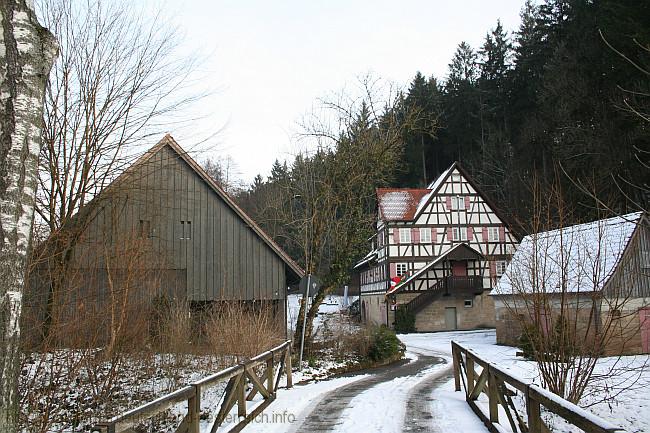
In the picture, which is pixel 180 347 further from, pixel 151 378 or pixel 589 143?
pixel 589 143

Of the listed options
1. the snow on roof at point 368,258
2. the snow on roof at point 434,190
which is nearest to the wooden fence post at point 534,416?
the snow on roof at point 434,190

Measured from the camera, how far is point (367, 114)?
19.5 meters

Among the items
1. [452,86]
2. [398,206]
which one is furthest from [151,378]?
[452,86]

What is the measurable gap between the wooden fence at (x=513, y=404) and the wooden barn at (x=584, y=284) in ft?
3.72

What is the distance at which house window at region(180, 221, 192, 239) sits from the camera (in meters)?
18.4

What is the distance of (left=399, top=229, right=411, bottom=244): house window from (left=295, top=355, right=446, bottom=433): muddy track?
2065cm

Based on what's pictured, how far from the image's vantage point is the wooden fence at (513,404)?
373 centimetres

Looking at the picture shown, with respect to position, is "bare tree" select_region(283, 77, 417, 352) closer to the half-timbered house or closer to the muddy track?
the muddy track

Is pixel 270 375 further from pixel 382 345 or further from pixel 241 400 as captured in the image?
pixel 382 345

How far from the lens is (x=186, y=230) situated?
18.5 m

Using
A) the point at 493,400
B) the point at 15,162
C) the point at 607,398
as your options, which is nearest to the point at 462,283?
the point at 607,398

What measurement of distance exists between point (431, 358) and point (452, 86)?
3522 centimetres

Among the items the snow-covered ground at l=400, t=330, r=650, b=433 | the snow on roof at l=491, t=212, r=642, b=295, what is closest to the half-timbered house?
the snow-covered ground at l=400, t=330, r=650, b=433

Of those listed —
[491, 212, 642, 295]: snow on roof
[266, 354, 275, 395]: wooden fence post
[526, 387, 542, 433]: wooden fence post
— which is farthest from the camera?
[266, 354, 275, 395]: wooden fence post
